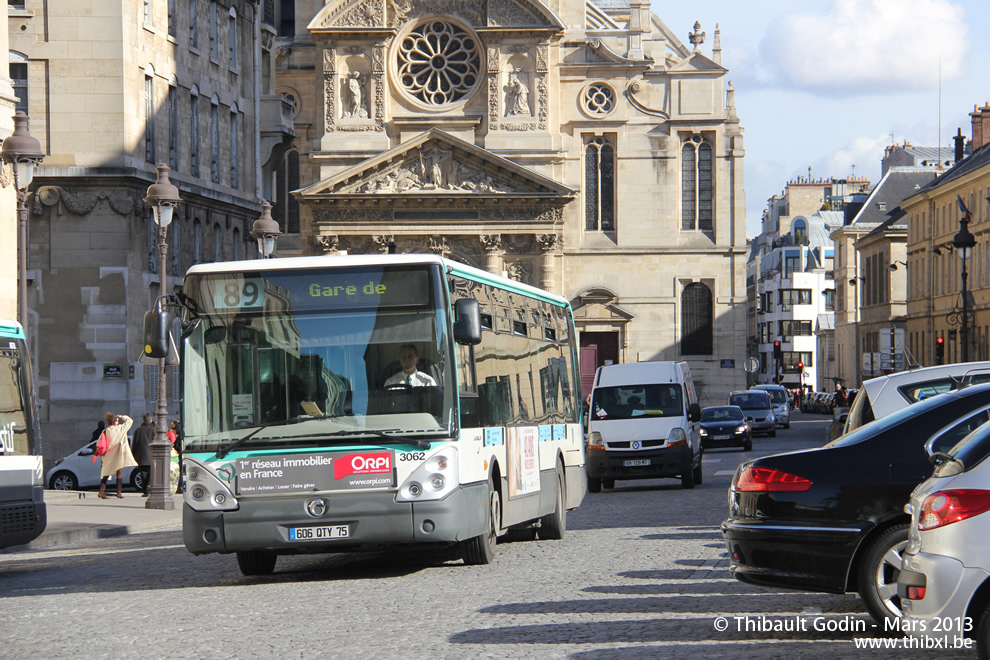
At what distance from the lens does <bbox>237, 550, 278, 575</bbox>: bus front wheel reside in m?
13.4

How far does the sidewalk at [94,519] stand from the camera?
19016 mm

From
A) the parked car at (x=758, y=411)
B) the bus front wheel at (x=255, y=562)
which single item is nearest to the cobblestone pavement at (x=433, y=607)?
the bus front wheel at (x=255, y=562)

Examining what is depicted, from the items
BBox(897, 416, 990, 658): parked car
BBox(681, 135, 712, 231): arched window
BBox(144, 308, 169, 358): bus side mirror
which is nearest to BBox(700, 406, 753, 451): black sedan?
BBox(681, 135, 712, 231): arched window

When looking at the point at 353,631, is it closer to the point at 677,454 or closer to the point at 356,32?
the point at 677,454

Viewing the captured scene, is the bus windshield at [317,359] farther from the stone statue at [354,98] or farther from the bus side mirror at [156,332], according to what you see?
the stone statue at [354,98]

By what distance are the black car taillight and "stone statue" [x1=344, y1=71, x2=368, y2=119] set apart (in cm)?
5073

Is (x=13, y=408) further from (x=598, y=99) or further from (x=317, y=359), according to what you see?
(x=598, y=99)

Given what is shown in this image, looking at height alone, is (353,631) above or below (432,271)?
below

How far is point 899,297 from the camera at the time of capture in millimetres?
85312

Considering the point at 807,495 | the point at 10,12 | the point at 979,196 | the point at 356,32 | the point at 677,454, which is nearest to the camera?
the point at 807,495

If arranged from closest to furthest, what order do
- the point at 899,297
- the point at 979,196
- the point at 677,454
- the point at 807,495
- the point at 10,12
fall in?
1. the point at 807,495
2. the point at 677,454
3. the point at 10,12
4. the point at 979,196
5. the point at 899,297

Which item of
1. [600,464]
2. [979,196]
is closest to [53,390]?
[600,464]

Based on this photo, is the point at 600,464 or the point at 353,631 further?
the point at 600,464

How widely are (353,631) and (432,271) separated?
3.93 metres
